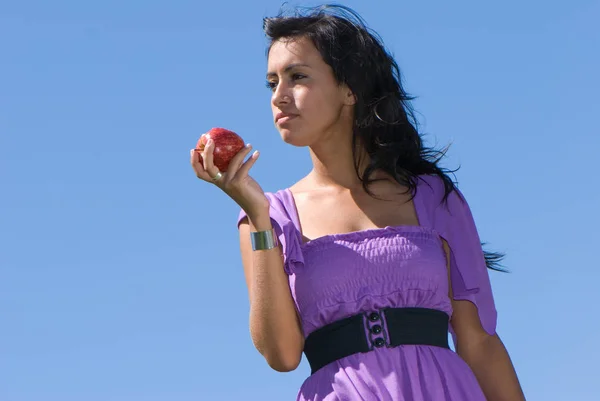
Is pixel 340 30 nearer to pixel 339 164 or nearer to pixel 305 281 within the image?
pixel 339 164

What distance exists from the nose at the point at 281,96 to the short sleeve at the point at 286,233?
0.50 metres

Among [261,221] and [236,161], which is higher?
[236,161]

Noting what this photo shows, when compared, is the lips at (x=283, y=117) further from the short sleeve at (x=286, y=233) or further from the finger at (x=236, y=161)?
the short sleeve at (x=286, y=233)

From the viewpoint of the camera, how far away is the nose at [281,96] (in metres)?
5.66

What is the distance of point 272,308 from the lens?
537 cm

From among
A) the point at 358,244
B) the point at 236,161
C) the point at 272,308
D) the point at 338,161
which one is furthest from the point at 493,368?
the point at 236,161

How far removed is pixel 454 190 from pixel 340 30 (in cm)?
95

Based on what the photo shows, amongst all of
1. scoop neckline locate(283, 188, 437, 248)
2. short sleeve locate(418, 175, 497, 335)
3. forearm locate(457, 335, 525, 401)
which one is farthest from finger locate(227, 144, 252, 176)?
forearm locate(457, 335, 525, 401)

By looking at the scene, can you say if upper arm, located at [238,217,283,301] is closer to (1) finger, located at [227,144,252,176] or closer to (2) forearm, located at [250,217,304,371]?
(2) forearm, located at [250,217,304,371]

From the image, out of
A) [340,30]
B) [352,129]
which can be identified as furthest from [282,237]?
[340,30]

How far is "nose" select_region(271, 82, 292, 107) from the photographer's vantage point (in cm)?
566

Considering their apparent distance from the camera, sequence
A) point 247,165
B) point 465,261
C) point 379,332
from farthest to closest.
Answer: point 465,261
point 247,165
point 379,332

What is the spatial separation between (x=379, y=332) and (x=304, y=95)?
1.17 m

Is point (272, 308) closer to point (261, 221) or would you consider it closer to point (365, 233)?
point (261, 221)
